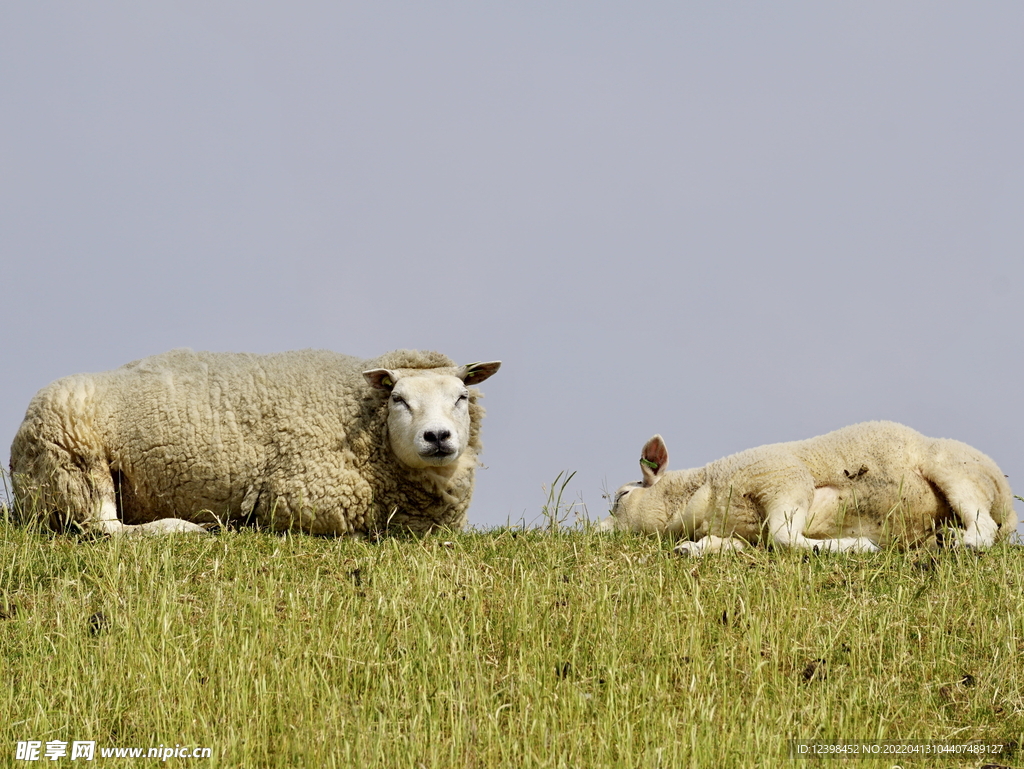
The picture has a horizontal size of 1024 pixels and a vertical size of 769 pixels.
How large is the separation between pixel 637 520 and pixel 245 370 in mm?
4425

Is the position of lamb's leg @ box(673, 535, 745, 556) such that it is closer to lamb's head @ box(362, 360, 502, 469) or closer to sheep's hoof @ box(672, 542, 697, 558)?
sheep's hoof @ box(672, 542, 697, 558)

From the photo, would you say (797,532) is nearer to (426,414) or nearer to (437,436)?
(437,436)

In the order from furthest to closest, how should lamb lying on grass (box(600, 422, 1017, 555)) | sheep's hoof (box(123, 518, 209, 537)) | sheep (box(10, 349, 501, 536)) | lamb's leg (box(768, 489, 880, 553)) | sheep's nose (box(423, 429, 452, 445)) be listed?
sheep (box(10, 349, 501, 536))
sheep's nose (box(423, 429, 452, 445))
sheep's hoof (box(123, 518, 209, 537))
lamb lying on grass (box(600, 422, 1017, 555))
lamb's leg (box(768, 489, 880, 553))

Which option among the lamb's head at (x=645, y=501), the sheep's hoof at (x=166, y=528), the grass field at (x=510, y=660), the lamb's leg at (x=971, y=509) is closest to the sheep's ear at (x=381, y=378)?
the sheep's hoof at (x=166, y=528)

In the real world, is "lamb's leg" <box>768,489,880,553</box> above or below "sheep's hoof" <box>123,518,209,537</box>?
above

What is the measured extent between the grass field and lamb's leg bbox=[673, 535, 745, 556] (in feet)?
2.01

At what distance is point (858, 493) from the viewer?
33.4 ft

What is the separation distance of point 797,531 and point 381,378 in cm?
439

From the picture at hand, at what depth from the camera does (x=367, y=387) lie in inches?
441

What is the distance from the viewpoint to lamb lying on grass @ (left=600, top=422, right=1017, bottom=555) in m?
9.95

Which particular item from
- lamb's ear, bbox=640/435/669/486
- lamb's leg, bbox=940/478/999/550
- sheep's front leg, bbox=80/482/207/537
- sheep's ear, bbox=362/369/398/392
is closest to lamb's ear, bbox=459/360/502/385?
sheep's ear, bbox=362/369/398/392

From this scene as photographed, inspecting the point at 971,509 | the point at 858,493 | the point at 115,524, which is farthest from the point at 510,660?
the point at 115,524

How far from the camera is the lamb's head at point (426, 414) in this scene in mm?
10398

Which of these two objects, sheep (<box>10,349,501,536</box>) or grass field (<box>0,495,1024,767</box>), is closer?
grass field (<box>0,495,1024,767</box>)
